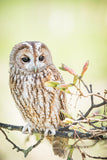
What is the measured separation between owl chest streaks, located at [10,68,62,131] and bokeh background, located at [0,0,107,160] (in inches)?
7.6

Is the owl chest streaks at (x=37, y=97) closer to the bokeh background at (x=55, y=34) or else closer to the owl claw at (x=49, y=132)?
the owl claw at (x=49, y=132)

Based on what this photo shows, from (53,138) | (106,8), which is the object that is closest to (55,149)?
(53,138)

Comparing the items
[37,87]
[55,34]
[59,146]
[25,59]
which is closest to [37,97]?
[37,87]

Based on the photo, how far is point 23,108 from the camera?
1.22 meters

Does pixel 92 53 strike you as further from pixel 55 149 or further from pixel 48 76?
pixel 55 149

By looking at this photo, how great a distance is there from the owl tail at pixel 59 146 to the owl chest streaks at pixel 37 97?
0.08 m

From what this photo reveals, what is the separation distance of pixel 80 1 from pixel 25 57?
0.56m

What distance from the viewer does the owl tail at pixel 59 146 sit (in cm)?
117

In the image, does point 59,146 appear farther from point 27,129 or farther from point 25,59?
point 25,59

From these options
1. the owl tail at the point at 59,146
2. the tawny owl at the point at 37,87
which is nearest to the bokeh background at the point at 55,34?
the owl tail at the point at 59,146

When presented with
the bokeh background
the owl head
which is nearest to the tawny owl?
the owl head

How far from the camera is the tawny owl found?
1.12 m

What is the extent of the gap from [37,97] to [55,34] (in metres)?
0.82

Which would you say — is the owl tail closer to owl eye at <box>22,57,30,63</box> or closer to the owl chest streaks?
the owl chest streaks
